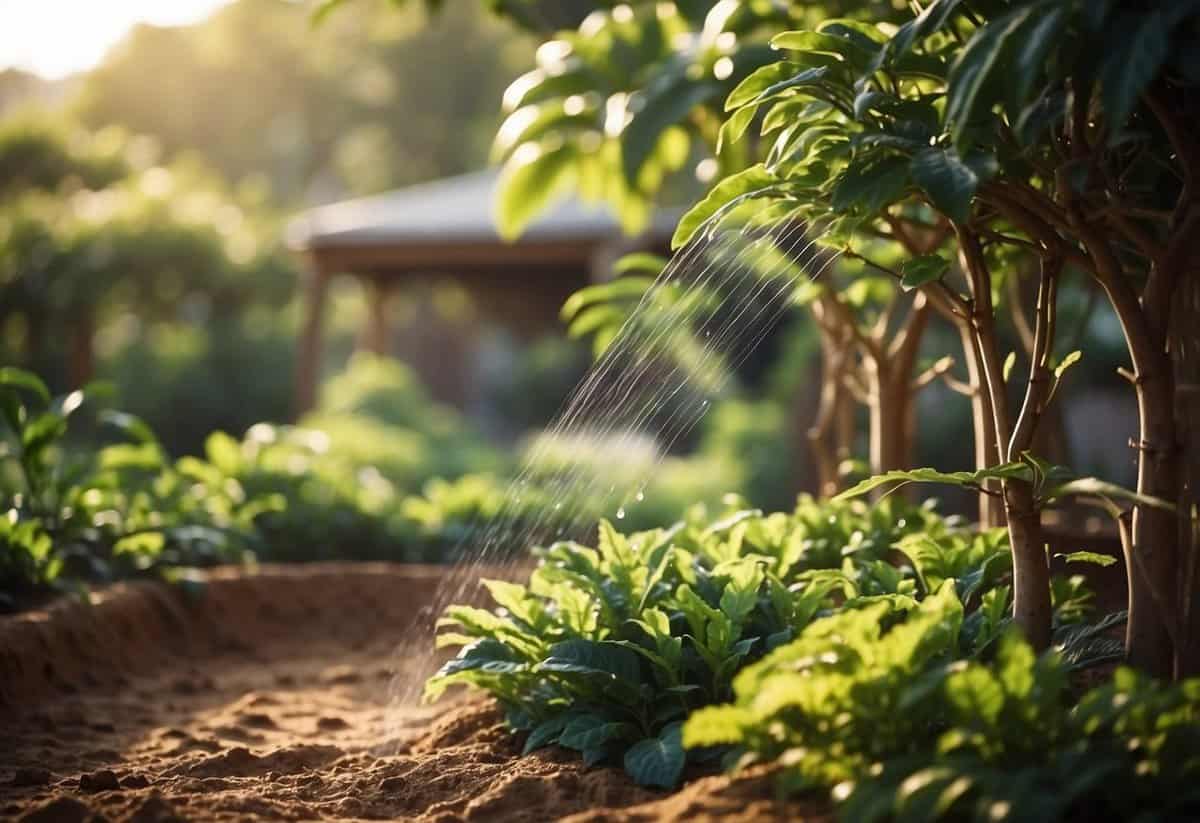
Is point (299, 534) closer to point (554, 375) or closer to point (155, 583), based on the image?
point (155, 583)

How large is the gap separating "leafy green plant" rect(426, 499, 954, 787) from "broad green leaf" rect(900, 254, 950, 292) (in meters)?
0.67

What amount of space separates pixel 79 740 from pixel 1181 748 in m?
2.76

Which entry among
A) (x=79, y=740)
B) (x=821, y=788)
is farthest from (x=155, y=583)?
(x=821, y=788)

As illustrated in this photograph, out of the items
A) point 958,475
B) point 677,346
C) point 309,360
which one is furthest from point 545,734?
point 309,360

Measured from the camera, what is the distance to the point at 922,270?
256 centimetres

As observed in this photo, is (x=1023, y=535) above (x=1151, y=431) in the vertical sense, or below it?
below

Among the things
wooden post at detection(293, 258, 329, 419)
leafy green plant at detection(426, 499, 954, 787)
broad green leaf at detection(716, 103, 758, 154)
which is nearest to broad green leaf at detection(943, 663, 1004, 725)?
leafy green plant at detection(426, 499, 954, 787)

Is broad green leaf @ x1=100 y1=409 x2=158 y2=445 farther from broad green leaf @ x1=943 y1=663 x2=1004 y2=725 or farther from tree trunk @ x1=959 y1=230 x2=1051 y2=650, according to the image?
broad green leaf @ x1=943 y1=663 x2=1004 y2=725

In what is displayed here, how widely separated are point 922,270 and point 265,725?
7.56ft

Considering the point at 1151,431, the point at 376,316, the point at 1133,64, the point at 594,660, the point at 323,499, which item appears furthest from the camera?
the point at 376,316

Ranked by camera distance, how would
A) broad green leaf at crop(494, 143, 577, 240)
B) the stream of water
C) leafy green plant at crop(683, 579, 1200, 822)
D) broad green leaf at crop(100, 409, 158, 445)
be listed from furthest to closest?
broad green leaf at crop(494, 143, 577, 240) → broad green leaf at crop(100, 409, 158, 445) → the stream of water → leafy green plant at crop(683, 579, 1200, 822)

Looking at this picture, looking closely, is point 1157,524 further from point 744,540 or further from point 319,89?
point 319,89

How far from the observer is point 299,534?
606 cm

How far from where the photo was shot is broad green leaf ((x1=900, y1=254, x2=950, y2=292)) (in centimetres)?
254
